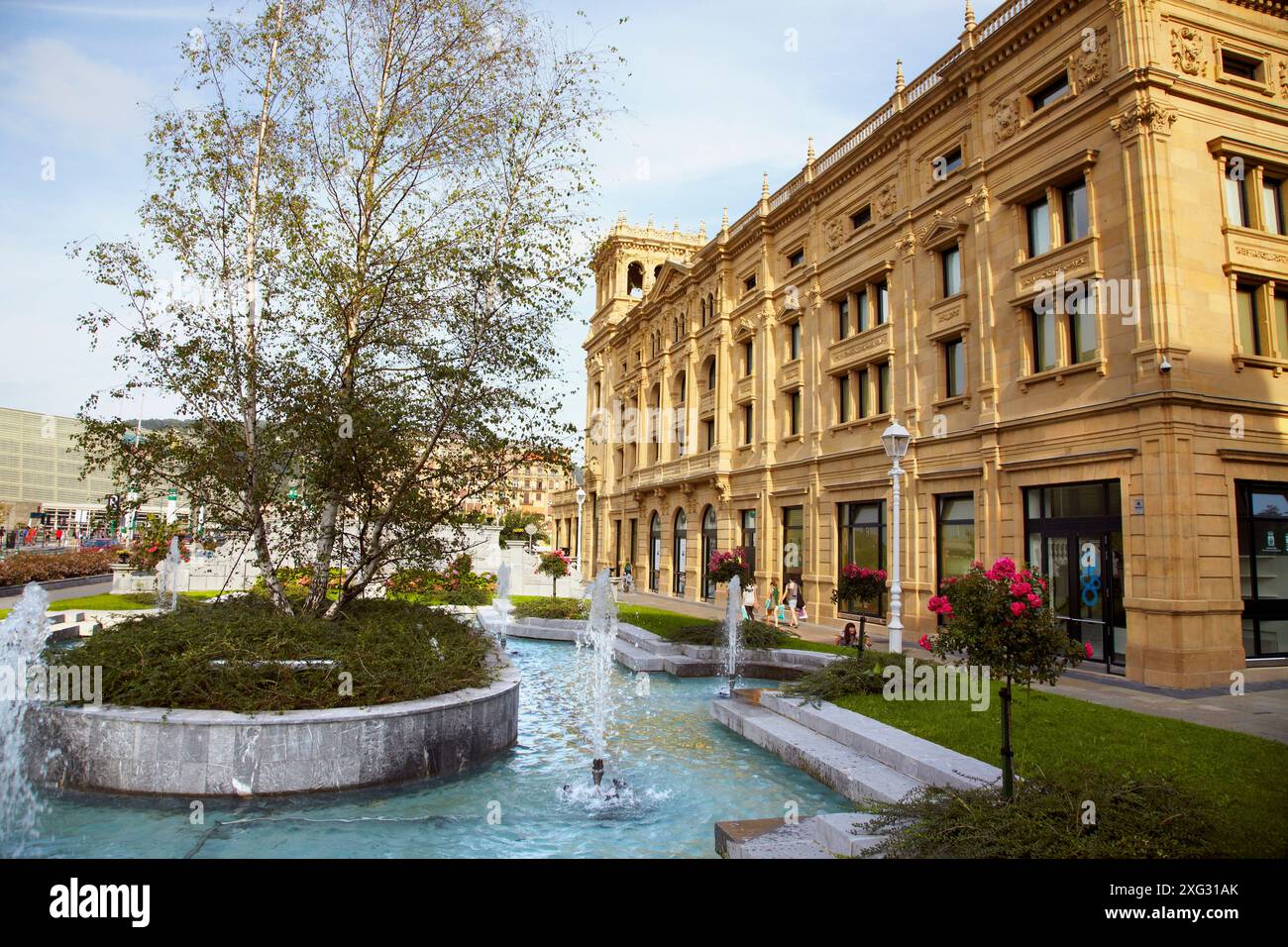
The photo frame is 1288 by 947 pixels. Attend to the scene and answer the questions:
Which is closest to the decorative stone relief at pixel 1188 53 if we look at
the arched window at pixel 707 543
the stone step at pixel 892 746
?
the stone step at pixel 892 746

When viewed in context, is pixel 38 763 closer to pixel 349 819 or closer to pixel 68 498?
pixel 349 819

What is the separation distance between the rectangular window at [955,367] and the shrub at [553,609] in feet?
Answer: 44.9

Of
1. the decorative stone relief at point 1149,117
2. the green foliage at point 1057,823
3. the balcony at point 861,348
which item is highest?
the decorative stone relief at point 1149,117

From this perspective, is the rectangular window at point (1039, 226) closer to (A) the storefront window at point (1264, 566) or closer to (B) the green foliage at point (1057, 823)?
(A) the storefront window at point (1264, 566)

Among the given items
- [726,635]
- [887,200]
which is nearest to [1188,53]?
[887,200]

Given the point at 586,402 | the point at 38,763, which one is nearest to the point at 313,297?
the point at 38,763

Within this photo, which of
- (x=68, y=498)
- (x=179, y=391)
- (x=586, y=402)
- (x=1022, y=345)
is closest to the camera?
(x=179, y=391)

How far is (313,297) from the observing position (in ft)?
36.5

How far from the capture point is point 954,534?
21188 mm

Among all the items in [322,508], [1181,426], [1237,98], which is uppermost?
[1237,98]

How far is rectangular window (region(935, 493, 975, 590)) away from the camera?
2061 cm

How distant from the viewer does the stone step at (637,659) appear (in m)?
17.0

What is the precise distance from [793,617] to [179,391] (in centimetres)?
1962

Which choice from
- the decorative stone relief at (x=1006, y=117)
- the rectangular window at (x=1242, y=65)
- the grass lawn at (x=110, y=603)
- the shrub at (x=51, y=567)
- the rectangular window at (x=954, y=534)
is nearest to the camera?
the rectangular window at (x=1242, y=65)
